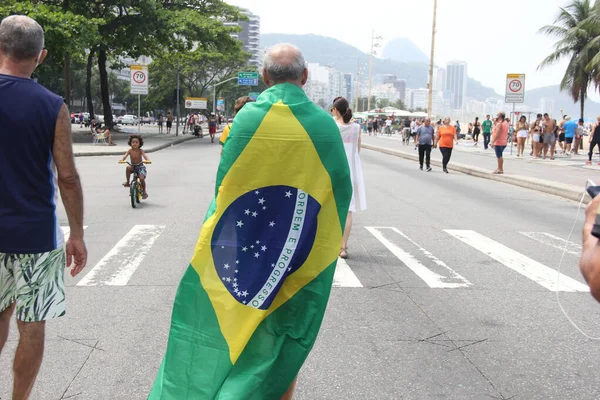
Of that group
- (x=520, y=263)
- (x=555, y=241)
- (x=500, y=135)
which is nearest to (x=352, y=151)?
(x=520, y=263)

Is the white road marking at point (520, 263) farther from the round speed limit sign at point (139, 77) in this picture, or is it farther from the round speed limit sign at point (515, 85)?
the round speed limit sign at point (139, 77)

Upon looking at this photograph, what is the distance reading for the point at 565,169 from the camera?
2394cm

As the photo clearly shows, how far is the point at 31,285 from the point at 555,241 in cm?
793

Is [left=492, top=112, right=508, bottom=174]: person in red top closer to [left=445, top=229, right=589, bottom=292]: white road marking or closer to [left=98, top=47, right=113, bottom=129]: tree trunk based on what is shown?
[left=445, top=229, right=589, bottom=292]: white road marking

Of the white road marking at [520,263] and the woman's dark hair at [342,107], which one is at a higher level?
the woman's dark hair at [342,107]

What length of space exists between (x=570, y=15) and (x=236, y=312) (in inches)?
1756

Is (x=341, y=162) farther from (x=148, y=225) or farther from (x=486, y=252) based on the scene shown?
(x=148, y=225)

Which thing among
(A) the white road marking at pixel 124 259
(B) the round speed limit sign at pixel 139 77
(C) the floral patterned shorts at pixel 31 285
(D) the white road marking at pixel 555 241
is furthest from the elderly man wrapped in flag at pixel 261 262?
(B) the round speed limit sign at pixel 139 77

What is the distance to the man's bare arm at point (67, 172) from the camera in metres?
3.10

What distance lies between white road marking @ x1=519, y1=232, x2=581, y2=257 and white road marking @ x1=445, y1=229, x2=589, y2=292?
Answer: 78 cm

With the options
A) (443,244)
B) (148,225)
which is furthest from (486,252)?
(148,225)

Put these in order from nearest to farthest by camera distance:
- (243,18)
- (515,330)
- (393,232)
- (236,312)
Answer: (236,312), (515,330), (393,232), (243,18)

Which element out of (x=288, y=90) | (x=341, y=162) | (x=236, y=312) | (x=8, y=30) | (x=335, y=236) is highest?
(x=8, y=30)

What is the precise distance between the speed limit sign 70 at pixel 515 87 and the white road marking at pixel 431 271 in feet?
71.9
